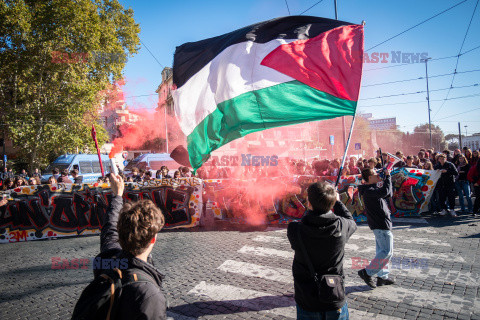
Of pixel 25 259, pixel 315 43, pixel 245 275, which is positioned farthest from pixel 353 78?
pixel 25 259

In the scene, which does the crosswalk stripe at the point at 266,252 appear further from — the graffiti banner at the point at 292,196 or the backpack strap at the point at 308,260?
the backpack strap at the point at 308,260

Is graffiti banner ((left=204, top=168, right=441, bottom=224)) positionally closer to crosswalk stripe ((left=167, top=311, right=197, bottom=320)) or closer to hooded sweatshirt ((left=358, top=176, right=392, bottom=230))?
hooded sweatshirt ((left=358, top=176, right=392, bottom=230))

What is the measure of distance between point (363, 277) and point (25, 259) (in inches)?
262

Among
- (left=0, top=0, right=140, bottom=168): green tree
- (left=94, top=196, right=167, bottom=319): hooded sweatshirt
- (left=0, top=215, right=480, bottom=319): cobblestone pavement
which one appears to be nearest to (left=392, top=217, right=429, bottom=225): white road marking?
(left=0, top=215, right=480, bottom=319): cobblestone pavement

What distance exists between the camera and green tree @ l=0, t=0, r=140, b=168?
18.6 metres

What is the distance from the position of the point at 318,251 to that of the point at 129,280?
1.43 metres

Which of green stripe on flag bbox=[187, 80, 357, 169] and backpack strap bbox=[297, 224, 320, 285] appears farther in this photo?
green stripe on flag bbox=[187, 80, 357, 169]

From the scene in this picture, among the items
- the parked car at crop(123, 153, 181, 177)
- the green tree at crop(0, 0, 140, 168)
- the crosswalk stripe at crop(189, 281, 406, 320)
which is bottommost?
the crosswalk stripe at crop(189, 281, 406, 320)

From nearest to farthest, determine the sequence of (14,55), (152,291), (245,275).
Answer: (152,291)
(245,275)
(14,55)

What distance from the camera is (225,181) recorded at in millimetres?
8875

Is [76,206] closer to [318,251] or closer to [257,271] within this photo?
[257,271]

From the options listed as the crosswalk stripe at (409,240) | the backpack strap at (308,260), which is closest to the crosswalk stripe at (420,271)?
the crosswalk stripe at (409,240)

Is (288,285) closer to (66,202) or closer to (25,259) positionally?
(25,259)

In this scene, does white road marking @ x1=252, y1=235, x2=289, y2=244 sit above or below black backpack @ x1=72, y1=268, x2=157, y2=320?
below
